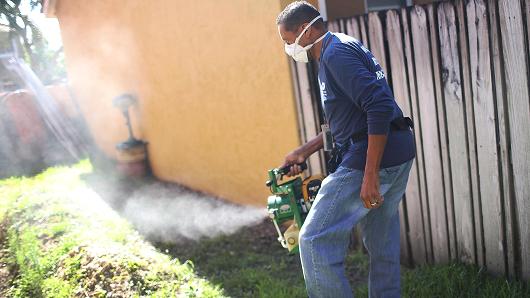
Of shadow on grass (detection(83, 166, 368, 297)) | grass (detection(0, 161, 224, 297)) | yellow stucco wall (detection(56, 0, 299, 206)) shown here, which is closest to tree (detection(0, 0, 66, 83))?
yellow stucco wall (detection(56, 0, 299, 206))

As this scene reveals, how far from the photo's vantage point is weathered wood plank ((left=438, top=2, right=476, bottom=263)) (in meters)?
3.17

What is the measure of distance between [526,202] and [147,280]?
2.75 meters

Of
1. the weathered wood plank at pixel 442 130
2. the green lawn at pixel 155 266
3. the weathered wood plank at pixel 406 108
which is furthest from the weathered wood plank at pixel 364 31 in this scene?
the green lawn at pixel 155 266

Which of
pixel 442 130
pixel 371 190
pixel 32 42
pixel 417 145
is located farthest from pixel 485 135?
pixel 32 42

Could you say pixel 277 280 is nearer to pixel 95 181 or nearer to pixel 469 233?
pixel 469 233

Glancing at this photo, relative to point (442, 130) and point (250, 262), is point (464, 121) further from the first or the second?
point (250, 262)

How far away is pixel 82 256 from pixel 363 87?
324cm

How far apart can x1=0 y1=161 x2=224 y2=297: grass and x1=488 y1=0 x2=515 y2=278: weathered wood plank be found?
2089 millimetres

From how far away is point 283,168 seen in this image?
126 inches

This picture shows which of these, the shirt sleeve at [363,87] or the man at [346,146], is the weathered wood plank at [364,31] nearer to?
the man at [346,146]

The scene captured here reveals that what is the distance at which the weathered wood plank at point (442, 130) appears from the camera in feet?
10.7

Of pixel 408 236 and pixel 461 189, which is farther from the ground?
pixel 461 189

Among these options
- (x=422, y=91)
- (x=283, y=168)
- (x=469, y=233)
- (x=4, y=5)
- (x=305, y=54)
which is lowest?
(x=469, y=233)

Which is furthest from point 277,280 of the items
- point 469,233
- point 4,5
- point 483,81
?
point 4,5
